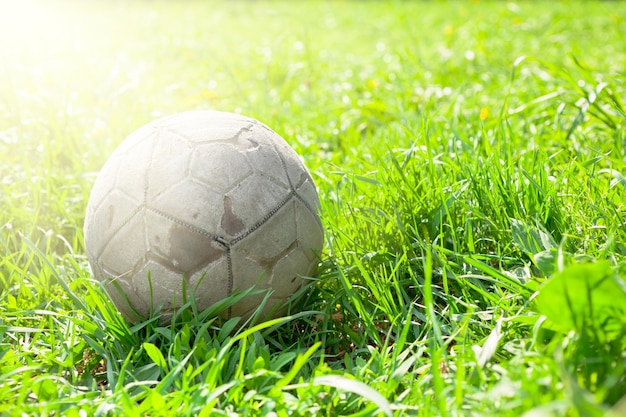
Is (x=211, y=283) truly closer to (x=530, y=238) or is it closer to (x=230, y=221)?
(x=230, y=221)

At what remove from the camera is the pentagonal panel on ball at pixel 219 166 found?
234 cm

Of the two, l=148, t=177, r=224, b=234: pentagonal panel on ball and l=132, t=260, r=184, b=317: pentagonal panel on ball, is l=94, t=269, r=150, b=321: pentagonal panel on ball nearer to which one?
l=132, t=260, r=184, b=317: pentagonal panel on ball

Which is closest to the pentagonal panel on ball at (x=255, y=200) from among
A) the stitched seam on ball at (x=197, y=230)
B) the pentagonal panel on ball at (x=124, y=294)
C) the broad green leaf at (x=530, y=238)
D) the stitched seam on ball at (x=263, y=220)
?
the stitched seam on ball at (x=263, y=220)

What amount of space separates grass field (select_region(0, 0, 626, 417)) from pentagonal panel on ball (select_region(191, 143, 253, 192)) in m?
0.54

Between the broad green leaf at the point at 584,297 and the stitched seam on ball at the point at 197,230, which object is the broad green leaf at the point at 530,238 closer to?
the broad green leaf at the point at 584,297

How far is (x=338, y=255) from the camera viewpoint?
2.86 meters

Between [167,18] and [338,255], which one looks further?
[167,18]

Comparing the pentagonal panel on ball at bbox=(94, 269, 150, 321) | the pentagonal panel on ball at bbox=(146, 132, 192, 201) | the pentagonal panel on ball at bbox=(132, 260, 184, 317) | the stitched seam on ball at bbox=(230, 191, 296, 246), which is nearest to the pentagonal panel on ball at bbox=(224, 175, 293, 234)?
the stitched seam on ball at bbox=(230, 191, 296, 246)

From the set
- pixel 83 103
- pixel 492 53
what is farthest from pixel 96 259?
pixel 492 53

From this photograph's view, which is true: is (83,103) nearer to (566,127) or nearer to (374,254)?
(374,254)

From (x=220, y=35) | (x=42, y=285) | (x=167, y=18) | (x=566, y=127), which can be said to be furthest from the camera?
(x=167, y=18)

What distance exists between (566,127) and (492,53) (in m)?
2.84

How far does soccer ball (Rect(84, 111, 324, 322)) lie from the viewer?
2.31 m

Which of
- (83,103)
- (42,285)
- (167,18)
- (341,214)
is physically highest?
(167,18)
